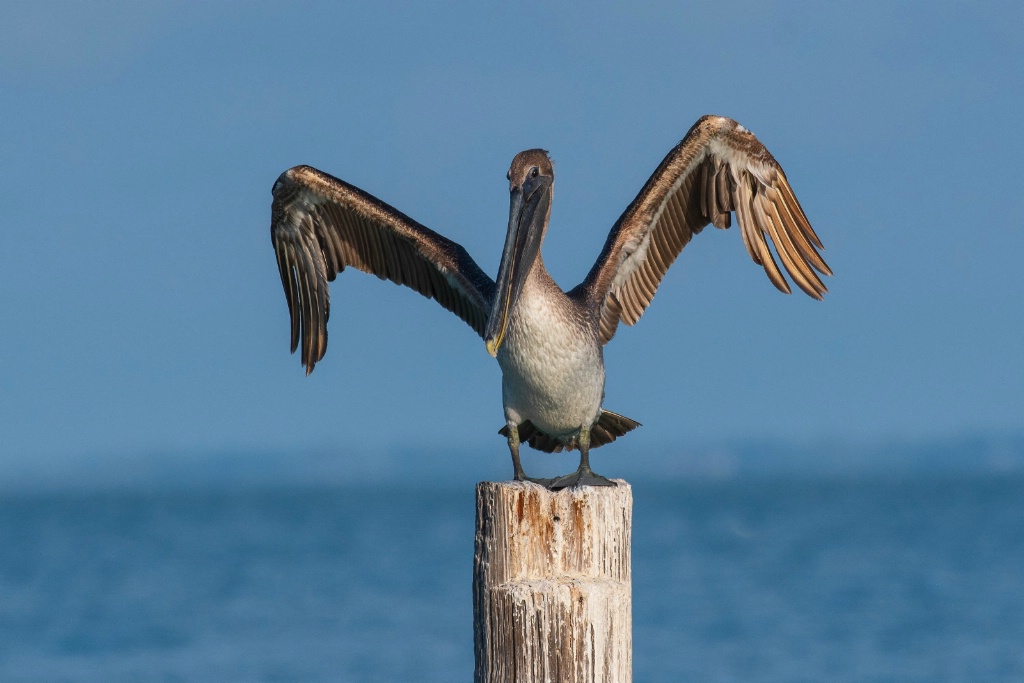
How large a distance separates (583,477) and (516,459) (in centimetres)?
34

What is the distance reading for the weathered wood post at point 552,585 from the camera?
4.79 meters

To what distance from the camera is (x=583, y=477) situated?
5953 millimetres

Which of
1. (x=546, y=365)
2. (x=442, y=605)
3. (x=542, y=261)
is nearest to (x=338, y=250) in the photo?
(x=542, y=261)

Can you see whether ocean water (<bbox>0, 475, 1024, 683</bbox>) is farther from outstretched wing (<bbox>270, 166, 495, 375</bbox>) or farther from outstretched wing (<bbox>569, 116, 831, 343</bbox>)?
outstretched wing (<bbox>569, 116, 831, 343</bbox>)

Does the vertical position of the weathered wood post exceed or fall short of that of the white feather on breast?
it falls short

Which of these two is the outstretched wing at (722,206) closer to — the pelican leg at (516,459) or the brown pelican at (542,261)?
the brown pelican at (542,261)

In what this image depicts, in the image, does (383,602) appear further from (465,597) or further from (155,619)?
(155,619)

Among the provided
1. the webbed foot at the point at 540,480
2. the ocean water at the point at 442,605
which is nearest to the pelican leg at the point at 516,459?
the webbed foot at the point at 540,480

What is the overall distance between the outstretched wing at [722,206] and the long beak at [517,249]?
672mm

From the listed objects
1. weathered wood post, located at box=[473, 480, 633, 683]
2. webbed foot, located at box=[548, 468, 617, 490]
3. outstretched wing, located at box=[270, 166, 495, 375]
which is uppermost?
outstretched wing, located at box=[270, 166, 495, 375]

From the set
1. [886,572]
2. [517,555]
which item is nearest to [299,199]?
[517,555]

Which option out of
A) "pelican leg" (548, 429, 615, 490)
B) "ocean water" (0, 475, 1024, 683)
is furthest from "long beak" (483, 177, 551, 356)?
"ocean water" (0, 475, 1024, 683)

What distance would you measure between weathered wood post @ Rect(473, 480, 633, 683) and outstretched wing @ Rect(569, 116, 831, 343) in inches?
82.6

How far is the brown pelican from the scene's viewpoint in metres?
6.29
